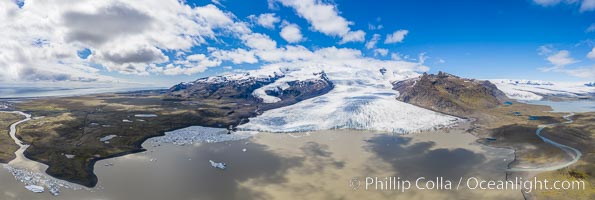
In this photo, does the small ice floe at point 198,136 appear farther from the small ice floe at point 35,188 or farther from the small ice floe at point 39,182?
the small ice floe at point 35,188

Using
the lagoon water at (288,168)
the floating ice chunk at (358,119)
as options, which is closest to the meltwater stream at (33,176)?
the lagoon water at (288,168)

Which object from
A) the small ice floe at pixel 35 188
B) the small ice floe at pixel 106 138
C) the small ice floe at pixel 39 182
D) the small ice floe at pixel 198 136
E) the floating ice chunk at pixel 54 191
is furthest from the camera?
the small ice floe at pixel 198 136

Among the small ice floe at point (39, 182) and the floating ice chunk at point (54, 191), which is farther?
the small ice floe at point (39, 182)

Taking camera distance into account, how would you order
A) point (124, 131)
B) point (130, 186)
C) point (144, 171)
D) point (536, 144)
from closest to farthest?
point (130, 186) → point (144, 171) → point (536, 144) → point (124, 131)

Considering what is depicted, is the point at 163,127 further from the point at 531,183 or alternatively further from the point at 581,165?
the point at 581,165

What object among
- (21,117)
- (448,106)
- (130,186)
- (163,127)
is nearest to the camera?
(130,186)

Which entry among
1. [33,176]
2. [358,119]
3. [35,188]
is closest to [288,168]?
[35,188]

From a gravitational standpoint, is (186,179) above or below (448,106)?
below

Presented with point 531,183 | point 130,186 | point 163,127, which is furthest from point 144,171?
point 531,183

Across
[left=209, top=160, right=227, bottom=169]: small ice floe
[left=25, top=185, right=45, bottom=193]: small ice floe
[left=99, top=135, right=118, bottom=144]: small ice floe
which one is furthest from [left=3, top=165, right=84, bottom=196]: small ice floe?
[left=99, top=135, right=118, bottom=144]: small ice floe
